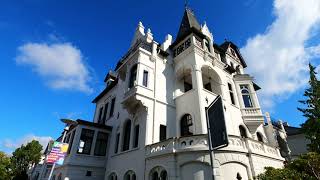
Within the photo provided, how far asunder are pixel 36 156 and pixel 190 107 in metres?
44.2

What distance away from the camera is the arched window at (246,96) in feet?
73.8

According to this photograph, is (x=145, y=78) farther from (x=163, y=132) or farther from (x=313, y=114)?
(x=313, y=114)

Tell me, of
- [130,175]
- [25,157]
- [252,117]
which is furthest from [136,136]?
[25,157]

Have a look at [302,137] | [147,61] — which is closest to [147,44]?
[147,61]

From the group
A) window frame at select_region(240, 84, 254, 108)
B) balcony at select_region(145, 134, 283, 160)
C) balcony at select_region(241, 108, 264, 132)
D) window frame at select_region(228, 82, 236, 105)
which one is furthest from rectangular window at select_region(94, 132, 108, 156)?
window frame at select_region(240, 84, 254, 108)

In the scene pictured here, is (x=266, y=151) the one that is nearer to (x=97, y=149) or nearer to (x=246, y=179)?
(x=246, y=179)

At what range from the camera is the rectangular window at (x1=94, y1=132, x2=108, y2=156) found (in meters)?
22.4

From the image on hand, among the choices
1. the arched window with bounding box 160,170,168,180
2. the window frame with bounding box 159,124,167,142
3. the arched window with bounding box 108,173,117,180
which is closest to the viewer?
the arched window with bounding box 160,170,168,180

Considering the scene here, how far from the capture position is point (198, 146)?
42.7 feet

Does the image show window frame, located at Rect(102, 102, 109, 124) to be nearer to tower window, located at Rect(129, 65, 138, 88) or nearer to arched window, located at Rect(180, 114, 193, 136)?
tower window, located at Rect(129, 65, 138, 88)

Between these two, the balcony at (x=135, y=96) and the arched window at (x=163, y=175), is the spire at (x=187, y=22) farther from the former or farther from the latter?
the arched window at (x=163, y=175)

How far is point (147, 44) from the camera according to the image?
21.9 metres

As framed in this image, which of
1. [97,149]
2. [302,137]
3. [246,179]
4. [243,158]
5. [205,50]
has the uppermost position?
[205,50]

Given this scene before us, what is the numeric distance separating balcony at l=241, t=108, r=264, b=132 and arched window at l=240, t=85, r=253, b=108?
100cm
